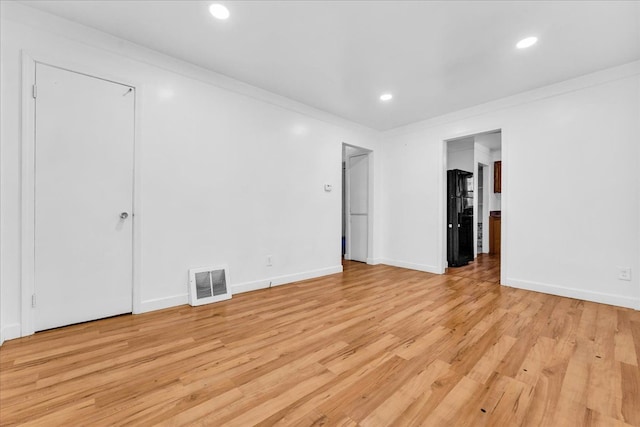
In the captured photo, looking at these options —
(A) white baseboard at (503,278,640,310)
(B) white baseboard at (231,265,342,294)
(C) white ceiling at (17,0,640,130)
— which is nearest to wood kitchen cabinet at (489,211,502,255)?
(A) white baseboard at (503,278,640,310)

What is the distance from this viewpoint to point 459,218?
5.30 meters

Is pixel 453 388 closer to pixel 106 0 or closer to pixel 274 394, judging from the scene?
pixel 274 394

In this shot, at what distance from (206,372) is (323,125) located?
371 cm

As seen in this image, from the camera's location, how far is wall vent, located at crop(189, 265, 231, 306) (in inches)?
116

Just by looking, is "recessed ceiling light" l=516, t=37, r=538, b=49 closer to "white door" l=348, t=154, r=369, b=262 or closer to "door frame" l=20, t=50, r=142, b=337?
"white door" l=348, t=154, r=369, b=262

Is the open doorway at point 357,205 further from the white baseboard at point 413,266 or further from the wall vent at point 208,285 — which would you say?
the wall vent at point 208,285

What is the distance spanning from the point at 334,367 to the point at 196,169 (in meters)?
2.46

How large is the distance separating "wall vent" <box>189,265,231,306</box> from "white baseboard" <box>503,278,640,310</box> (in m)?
3.76

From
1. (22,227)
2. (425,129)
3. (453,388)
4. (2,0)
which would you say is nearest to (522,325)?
(453,388)

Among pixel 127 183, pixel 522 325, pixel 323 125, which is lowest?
pixel 522 325

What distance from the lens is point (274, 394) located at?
1509 millimetres

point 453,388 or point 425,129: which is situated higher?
point 425,129

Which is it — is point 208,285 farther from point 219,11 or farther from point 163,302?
point 219,11

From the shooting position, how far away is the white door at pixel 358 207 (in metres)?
5.49
